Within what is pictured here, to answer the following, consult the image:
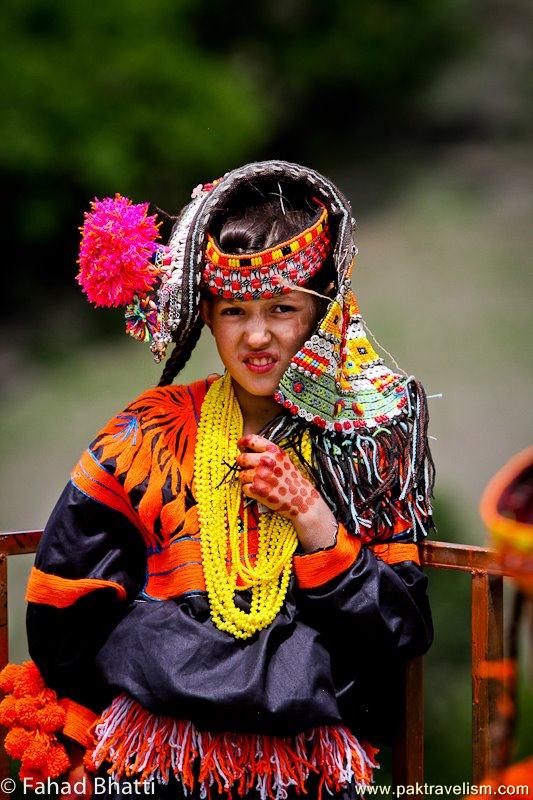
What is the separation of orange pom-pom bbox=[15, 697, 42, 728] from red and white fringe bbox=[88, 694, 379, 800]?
0.13 metres

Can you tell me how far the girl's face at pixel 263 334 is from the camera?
1809 mm

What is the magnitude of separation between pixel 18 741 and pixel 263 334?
0.82 meters

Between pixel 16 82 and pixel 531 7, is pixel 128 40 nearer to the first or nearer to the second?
pixel 16 82

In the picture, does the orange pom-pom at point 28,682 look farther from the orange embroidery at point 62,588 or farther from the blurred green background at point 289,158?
the blurred green background at point 289,158

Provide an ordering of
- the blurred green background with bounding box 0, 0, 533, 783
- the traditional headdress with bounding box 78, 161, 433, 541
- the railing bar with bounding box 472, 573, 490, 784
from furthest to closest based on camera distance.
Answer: the blurred green background with bounding box 0, 0, 533, 783
the railing bar with bounding box 472, 573, 490, 784
the traditional headdress with bounding box 78, 161, 433, 541

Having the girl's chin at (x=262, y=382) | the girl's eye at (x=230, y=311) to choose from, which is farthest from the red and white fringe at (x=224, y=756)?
the girl's eye at (x=230, y=311)

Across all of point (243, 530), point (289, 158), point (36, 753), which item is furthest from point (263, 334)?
point (289, 158)

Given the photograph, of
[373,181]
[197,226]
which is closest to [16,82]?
[373,181]

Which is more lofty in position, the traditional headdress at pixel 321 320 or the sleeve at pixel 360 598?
the traditional headdress at pixel 321 320

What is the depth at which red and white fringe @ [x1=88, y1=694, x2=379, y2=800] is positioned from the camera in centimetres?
171

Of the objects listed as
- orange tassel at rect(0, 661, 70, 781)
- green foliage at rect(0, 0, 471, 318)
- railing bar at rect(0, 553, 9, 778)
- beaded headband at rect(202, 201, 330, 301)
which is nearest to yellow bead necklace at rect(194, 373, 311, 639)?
beaded headband at rect(202, 201, 330, 301)

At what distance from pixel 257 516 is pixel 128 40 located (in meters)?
4.73

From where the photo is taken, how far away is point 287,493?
1.75 metres

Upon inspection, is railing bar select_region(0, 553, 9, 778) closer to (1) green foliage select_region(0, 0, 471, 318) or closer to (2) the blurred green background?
(2) the blurred green background
